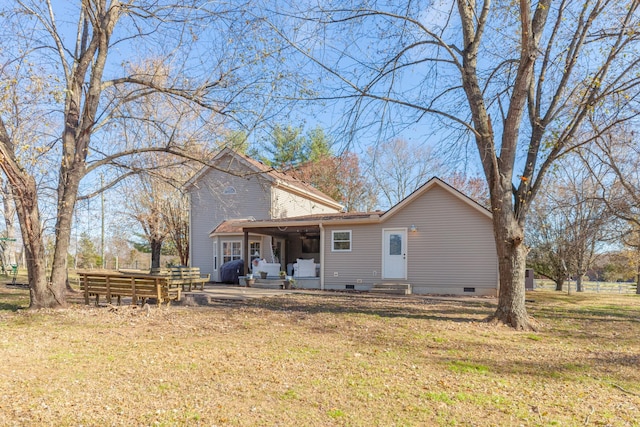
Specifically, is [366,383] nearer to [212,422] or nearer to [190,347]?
[212,422]

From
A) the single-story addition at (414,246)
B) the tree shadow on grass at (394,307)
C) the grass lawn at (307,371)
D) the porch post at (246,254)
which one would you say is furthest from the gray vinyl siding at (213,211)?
the grass lawn at (307,371)

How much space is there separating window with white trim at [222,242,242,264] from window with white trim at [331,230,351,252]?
5.64 meters

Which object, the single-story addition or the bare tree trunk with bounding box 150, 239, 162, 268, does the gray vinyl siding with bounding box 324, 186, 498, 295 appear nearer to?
the single-story addition

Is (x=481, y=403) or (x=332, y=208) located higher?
(x=332, y=208)

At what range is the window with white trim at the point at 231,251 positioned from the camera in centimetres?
2059

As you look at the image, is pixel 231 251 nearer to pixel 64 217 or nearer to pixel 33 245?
pixel 64 217

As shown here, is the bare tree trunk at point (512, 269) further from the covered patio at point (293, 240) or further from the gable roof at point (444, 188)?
the covered patio at point (293, 240)

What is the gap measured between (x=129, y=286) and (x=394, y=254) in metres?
9.80

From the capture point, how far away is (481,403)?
4.05m

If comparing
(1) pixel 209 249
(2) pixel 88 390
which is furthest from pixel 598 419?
(1) pixel 209 249

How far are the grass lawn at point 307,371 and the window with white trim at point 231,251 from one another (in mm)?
11484

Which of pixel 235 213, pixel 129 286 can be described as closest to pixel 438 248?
pixel 129 286

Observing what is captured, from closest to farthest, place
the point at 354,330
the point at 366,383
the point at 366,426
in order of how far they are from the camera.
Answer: the point at 366,426, the point at 366,383, the point at 354,330

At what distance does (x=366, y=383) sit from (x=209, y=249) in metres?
18.4
